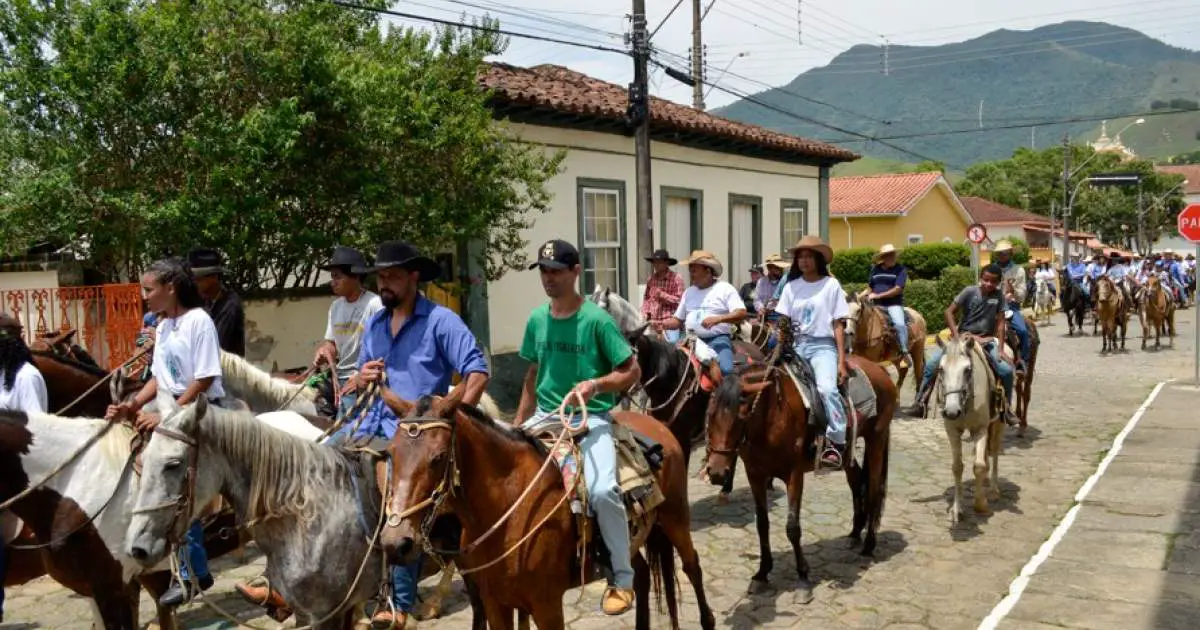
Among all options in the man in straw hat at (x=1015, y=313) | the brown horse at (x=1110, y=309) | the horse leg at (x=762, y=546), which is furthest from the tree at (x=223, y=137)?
the brown horse at (x=1110, y=309)

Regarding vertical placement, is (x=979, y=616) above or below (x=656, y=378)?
below

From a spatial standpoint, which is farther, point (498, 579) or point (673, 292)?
point (673, 292)

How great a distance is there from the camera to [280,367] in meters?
11.0

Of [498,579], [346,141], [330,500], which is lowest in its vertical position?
[498,579]

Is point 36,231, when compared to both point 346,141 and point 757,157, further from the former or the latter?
point 757,157

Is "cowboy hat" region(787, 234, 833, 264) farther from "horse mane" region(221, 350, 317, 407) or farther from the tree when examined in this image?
the tree

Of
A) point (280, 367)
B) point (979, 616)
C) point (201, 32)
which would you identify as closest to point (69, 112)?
point (201, 32)

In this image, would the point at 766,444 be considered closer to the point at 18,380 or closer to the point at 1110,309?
the point at 18,380

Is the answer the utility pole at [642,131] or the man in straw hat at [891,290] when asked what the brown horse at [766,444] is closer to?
the man in straw hat at [891,290]

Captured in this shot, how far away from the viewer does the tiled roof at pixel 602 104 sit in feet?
44.3

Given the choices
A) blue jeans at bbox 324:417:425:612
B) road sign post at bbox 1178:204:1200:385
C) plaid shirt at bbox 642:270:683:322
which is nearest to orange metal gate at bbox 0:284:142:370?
plaid shirt at bbox 642:270:683:322

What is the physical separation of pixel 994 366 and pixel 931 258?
904 inches

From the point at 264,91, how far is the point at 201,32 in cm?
76

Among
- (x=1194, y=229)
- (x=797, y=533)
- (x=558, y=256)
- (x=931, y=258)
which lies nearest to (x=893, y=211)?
(x=931, y=258)
